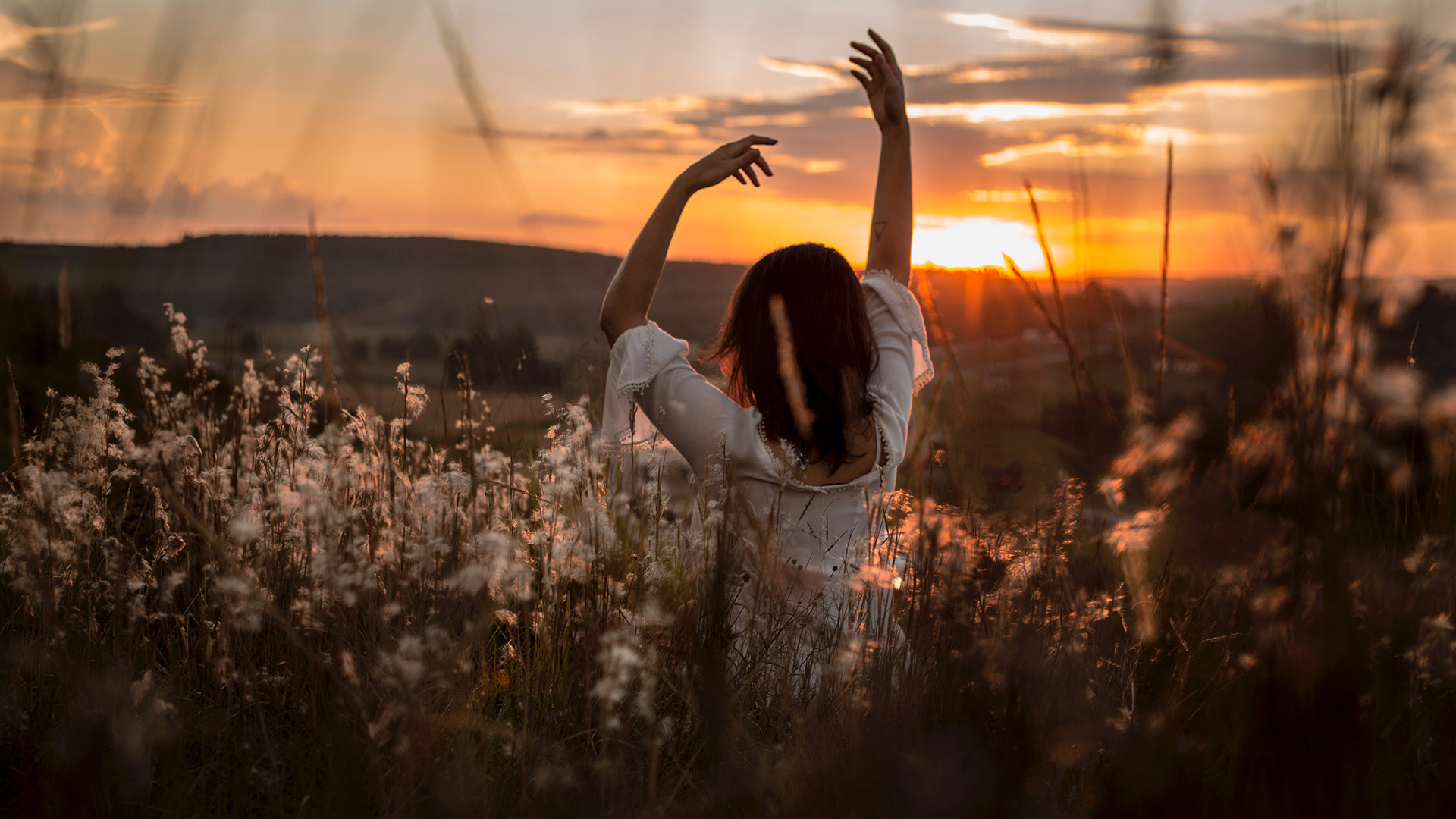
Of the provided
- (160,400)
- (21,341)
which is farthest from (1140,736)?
(160,400)

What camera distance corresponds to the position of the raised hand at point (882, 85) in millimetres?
2791

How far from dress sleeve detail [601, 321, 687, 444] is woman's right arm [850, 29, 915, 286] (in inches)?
31.5

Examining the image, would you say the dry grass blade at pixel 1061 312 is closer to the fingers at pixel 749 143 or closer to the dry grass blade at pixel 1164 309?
the dry grass blade at pixel 1164 309

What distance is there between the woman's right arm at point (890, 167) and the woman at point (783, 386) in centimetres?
33

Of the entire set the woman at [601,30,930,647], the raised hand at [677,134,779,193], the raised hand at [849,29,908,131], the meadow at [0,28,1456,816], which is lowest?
the meadow at [0,28,1456,816]

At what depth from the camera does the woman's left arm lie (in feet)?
8.07

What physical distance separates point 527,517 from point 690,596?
622 mm

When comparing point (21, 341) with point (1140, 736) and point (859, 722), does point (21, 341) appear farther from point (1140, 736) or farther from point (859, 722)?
point (1140, 736)

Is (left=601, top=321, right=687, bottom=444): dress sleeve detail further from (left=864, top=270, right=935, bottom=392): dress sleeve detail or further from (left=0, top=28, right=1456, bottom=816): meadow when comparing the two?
(left=864, top=270, right=935, bottom=392): dress sleeve detail

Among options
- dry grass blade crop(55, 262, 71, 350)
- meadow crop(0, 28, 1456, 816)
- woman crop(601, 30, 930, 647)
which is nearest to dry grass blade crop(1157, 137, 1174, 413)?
meadow crop(0, 28, 1456, 816)

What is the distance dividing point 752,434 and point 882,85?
1.28 meters

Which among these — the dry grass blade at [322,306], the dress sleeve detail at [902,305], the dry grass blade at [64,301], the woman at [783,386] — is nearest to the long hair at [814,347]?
the woman at [783,386]

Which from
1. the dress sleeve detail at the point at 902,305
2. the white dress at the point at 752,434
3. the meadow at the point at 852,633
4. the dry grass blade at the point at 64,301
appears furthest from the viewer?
the dress sleeve detail at the point at 902,305

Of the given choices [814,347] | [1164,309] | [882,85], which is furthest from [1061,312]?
[882,85]
